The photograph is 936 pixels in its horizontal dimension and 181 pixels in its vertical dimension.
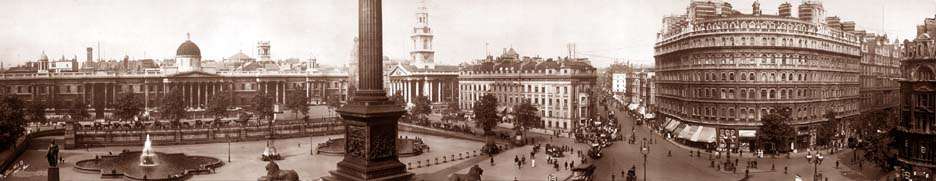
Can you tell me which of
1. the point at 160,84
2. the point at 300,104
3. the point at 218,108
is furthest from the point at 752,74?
the point at 160,84

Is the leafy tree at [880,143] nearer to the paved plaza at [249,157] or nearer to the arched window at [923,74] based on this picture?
the arched window at [923,74]

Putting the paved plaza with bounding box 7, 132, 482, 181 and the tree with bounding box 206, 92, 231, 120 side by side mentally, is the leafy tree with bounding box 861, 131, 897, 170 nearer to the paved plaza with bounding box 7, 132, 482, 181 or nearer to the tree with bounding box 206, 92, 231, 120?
the paved plaza with bounding box 7, 132, 482, 181

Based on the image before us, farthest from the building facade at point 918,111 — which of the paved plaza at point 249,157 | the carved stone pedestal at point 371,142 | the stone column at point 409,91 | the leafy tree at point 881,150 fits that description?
the stone column at point 409,91

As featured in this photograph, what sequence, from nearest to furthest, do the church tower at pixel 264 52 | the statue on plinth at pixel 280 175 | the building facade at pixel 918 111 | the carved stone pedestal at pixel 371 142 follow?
the carved stone pedestal at pixel 371 142, the statue on plinth at pixel 280 175, the building facade at pixel 918 111, the church tower at pixel 264 52

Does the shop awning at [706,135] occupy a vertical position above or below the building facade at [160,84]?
below

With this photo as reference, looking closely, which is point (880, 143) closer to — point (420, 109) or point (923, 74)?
point (923, 74)

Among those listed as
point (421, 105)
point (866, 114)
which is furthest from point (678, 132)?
point (421, 105)
